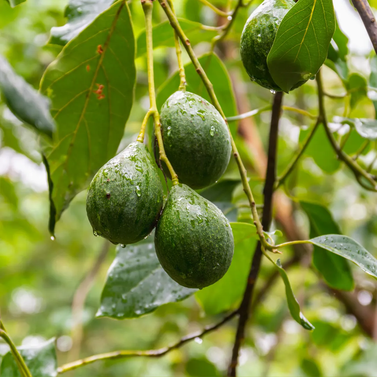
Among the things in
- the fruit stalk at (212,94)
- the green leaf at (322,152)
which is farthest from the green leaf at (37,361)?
the green leaf at (322,152)

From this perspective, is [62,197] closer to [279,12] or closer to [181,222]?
[181,222]

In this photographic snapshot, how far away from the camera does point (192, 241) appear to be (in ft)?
2.39

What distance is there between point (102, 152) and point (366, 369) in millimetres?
1363

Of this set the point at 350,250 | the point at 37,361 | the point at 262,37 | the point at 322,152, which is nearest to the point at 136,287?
the point at 37,361

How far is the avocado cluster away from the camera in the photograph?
0.73 meters

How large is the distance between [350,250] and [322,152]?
838 millimetres

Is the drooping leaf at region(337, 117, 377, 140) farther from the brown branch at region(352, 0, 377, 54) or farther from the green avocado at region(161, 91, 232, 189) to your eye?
the green avocado at region(161, 91, 232, 189)

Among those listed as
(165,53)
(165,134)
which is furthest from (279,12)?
(165,53)

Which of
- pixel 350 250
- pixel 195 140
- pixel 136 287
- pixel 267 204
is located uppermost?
pixel 195 140

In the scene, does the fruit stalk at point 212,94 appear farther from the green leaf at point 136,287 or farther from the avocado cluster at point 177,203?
the green leaf at point 136,287

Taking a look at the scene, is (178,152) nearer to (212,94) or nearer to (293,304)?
(212,94)

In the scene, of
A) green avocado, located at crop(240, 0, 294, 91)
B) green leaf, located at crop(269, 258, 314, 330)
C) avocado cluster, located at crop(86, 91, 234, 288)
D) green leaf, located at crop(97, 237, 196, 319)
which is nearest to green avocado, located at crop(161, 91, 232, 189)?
avocado cluster, located at crop(86, 91, 234, 288)

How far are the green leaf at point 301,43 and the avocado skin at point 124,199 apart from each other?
28cm

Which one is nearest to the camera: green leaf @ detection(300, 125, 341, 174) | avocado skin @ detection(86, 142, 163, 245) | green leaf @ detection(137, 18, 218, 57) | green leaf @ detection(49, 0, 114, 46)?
avocado skin @ detection(86, 142, 163, 245)
